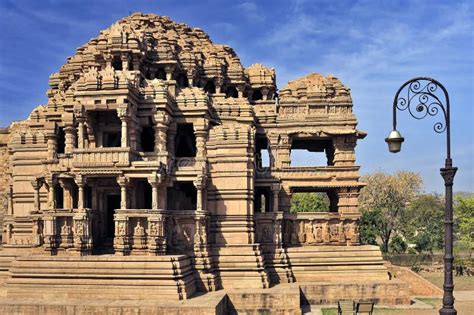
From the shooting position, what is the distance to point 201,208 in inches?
859

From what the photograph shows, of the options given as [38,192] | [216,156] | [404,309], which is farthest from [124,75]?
[404,309]

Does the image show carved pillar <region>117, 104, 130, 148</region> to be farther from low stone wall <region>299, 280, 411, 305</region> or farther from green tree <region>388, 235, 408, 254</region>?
green tree <region>388, 235, 408, 254</region>

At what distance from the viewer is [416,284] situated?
2550 cm

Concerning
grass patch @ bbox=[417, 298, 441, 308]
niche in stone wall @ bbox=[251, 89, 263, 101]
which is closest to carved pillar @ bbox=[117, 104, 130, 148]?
niche in stone wall @ bbox=[251, 89, 263, 101]

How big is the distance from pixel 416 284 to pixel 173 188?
43.5 ft

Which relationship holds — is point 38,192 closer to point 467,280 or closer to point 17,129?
point 17,129

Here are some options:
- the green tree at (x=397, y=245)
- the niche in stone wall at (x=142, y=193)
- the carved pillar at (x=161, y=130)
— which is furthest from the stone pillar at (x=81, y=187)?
the green tree at (x=397, y=245)

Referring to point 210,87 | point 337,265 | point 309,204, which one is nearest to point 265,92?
point 210,87

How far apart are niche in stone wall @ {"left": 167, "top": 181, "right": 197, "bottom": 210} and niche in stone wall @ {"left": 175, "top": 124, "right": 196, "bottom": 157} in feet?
7.00

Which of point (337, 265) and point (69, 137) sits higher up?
point (69, 137)

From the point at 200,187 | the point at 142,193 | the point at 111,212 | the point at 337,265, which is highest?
the point at 200,187

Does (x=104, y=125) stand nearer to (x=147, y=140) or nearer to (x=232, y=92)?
(x=147, y=140)

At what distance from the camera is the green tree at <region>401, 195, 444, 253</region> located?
177 ft

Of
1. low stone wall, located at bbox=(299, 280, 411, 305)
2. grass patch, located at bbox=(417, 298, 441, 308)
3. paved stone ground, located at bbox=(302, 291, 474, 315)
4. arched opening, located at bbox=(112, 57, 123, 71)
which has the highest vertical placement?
arched opening, located at bbox=(112, 57, 123, 71)
